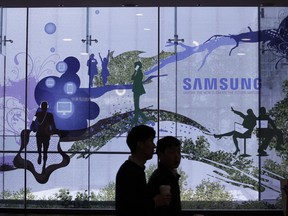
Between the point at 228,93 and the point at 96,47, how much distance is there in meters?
2.37

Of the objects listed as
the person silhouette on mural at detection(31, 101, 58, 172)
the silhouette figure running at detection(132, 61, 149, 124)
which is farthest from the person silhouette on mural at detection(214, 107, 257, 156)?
the person silhouette on mural at detection(31, 101, 58, 172)

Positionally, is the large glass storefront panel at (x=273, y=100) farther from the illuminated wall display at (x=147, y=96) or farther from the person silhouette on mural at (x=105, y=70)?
the person silhouette on mural at (x=105, y=70)

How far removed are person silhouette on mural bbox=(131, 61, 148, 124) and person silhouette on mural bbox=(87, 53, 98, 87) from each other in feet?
2.18

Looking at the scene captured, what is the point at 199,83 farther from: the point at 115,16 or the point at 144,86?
the point at 115,16

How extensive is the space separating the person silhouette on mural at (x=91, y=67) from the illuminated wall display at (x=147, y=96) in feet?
0.06

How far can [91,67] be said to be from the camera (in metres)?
9.81

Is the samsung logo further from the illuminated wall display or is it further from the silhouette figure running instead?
the silhouette figure running

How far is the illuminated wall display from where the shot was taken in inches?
377

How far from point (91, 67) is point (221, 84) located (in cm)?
222

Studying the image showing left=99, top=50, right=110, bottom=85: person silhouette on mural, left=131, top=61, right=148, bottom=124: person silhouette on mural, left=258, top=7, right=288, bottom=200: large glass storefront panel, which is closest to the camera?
left=258, top=7, right=288, bottom=200: large glass storefront panel

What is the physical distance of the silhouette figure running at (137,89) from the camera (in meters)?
9.66

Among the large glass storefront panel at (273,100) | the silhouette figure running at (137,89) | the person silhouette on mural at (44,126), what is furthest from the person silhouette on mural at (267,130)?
the person silhouette on mural at (44,126)

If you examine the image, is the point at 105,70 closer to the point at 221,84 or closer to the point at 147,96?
the point at 147,96

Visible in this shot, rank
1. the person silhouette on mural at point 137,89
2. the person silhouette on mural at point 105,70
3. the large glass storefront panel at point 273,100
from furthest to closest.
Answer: the person silhouette on mural at point 105,70 < the person silhouette on mural at point 137,89 < the large glass storefront panel at point 273,100
